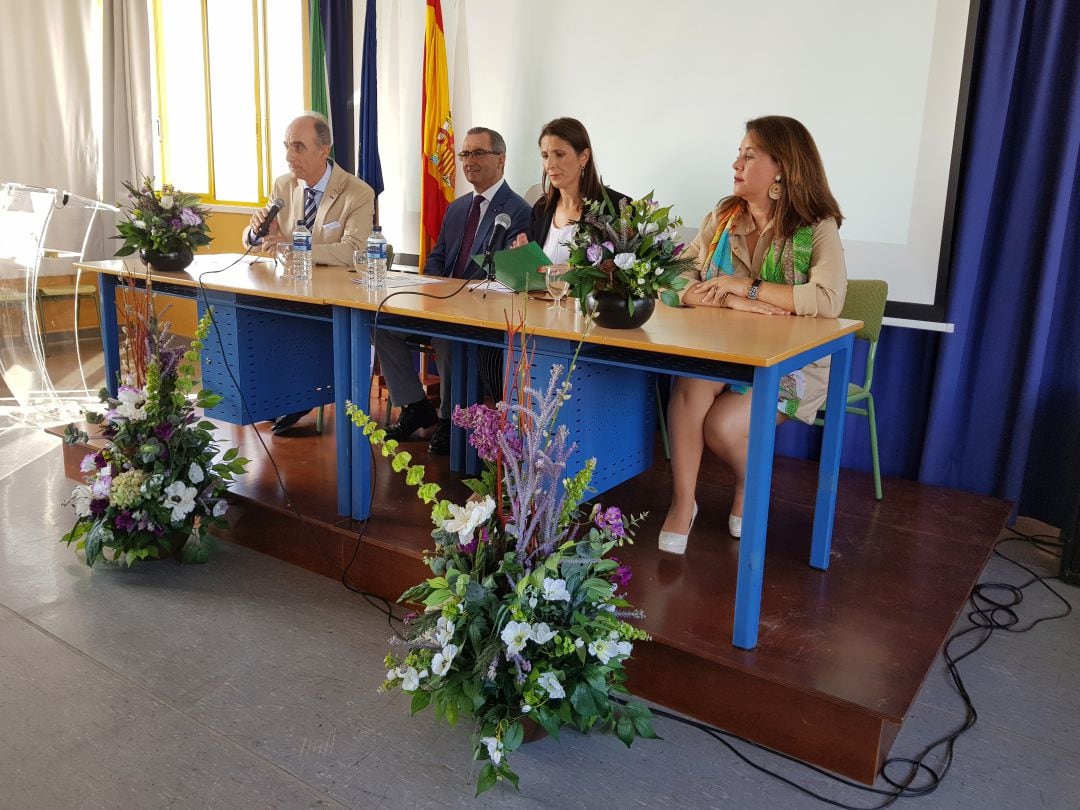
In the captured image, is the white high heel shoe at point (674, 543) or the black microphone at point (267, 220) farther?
the black microphone at point (267, 220)

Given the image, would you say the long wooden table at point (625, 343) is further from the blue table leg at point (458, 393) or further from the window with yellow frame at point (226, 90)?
the window with yellow frame at point (226, 90)

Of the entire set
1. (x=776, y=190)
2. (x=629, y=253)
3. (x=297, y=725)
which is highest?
(x=776, y=190)

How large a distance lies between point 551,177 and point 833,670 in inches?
80.4

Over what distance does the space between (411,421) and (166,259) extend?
105 cm

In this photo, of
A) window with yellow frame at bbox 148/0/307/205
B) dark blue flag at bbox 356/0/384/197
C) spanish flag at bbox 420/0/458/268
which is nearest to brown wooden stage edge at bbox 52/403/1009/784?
spanish flag at bbox 420/0/458/268

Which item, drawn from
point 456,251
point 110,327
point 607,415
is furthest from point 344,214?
point 607,415

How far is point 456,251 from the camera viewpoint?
3.50m

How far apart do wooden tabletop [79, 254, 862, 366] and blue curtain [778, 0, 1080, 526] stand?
0.99m

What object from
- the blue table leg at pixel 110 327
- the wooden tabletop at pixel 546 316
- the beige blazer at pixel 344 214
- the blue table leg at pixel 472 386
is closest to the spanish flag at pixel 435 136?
the beige blazer at pixel 344 214

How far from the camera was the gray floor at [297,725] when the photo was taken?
1664 mm

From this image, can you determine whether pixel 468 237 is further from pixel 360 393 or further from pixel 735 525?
pixel 735 525

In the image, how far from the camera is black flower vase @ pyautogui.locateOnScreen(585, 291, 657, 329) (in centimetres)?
206

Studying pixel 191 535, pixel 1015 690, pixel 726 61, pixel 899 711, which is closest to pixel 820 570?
pixel 1015 690

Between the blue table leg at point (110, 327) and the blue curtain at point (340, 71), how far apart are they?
182 centimetres
